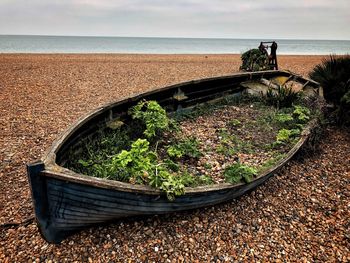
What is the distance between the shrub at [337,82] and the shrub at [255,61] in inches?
161

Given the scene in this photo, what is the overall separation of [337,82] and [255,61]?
18.7ft

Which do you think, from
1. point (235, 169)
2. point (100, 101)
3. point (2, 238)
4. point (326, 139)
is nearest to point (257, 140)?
point (235, 169)

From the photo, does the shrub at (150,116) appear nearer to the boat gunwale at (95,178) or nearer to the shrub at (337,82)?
the boat gunwale at (95,178)

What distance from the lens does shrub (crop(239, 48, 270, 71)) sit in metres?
12.4

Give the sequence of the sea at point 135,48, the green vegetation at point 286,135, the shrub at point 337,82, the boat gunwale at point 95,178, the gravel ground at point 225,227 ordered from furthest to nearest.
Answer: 1. the sea at point 135,48
2. the shrub at point 337,82
3. the green vegetation at point 286,135
4. the gravel ground at point 225,227
5. the boat gunwale at point 95,178

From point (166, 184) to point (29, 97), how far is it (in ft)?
27.8

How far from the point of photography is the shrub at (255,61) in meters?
12.4

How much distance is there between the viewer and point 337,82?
7.68m

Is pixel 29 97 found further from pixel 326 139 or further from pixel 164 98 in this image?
pixel 326 139

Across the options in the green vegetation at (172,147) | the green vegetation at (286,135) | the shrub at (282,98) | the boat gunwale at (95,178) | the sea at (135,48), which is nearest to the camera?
the boat gunwale at (95,178)

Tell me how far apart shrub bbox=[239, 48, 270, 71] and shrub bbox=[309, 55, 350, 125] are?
4.10 metres

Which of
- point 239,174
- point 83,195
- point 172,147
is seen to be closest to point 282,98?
point 172,147

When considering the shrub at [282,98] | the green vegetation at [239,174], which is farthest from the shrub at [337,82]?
the green vegetation at [239,174]

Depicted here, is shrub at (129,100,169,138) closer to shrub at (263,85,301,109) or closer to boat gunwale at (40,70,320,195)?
boat gunwale at (40,70,320,195)
